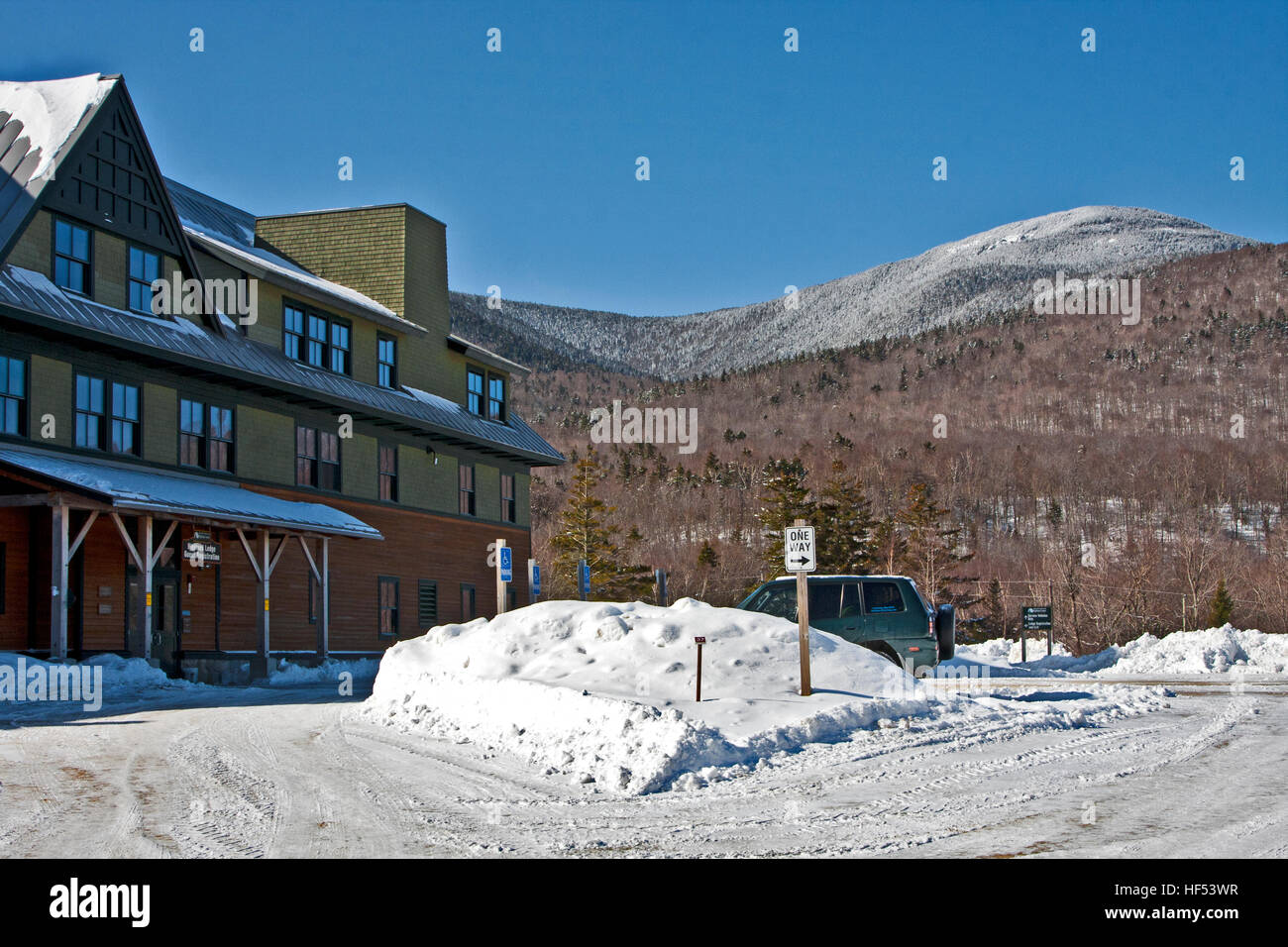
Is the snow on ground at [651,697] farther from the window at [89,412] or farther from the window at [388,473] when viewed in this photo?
the window at [388,473]

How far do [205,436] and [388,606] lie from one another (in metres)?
8.51

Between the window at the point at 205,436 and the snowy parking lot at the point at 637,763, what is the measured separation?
960cm

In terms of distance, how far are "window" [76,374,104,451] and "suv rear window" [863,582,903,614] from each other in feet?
52.6

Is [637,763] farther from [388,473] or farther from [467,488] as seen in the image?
[467,488]

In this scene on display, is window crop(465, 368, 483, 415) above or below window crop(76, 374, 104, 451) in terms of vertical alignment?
above

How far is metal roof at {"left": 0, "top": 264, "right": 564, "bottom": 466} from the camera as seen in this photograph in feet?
75.7

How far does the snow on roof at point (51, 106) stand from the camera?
24906mm

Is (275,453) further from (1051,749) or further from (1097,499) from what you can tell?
(1097,499)

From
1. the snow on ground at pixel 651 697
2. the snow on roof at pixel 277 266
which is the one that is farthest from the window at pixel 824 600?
the snow on roof at pixel 277 266

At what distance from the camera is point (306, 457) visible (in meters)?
31.4

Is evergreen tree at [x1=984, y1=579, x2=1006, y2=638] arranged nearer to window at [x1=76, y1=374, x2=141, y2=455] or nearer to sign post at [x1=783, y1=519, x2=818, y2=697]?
window at [x1=76, y1=374, x2=141, y2=455]

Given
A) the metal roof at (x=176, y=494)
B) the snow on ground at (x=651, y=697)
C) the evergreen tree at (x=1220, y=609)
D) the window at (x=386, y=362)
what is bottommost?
the evergreen tree at (x=1220, y=609)

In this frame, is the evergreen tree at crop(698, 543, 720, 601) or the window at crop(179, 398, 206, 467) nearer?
the window at crop(179, 398, 206, 467)

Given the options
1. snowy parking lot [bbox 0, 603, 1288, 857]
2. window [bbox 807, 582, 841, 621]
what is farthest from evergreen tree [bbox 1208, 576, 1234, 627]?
window [bbox 807, 582, 841, 621]
